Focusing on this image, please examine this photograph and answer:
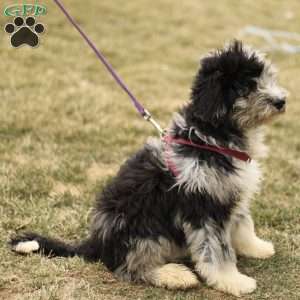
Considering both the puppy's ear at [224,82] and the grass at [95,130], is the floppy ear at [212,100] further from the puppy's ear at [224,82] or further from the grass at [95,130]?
the grass at [95,130]

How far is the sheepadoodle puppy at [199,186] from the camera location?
370cm

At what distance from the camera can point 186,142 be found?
3.82 m

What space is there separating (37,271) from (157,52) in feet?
26.3

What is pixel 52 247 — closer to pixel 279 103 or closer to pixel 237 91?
pixel 237 91

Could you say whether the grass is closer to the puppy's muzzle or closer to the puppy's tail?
the puppy's tail

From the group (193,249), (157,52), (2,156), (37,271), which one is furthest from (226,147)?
(157,52)

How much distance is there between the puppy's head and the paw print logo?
3.81 ft

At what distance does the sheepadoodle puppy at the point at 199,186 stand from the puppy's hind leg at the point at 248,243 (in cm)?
22

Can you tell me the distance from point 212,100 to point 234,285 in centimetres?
123

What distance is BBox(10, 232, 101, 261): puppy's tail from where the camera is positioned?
4102 millimetres

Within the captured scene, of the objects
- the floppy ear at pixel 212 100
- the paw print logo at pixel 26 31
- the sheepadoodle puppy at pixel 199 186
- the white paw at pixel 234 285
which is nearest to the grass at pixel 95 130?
the white paw at pixel 234 285

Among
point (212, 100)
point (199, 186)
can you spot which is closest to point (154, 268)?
point (199, 186)

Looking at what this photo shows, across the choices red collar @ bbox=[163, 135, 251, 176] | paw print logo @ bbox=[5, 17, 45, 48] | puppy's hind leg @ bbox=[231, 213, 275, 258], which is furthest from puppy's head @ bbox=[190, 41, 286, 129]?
paw print logo @ bbox=[5, 17, 45, 48]

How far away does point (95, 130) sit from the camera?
706cm
